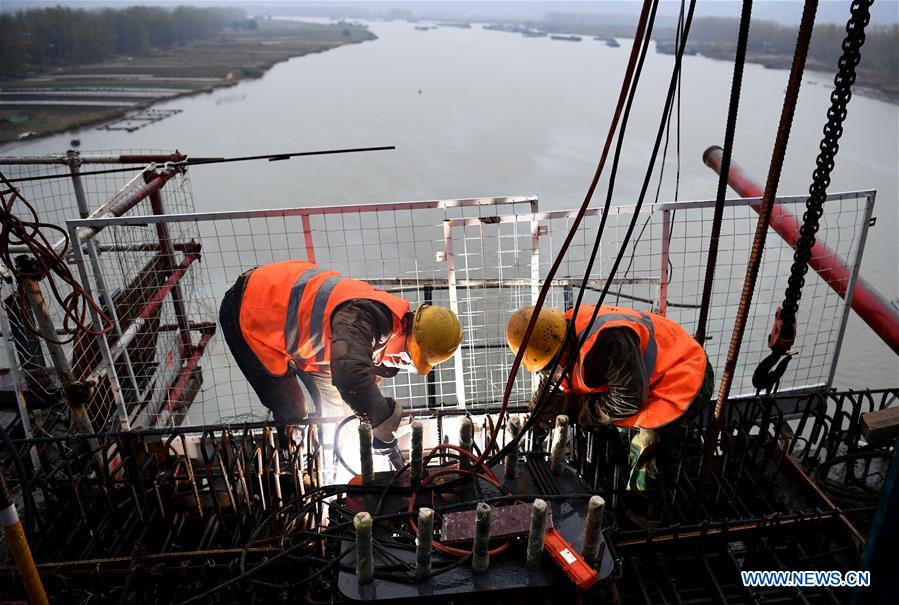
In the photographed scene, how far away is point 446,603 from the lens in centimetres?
240

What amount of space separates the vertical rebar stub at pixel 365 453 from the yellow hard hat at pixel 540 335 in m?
0.91

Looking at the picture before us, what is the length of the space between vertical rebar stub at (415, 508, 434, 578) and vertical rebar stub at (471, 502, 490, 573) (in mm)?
161

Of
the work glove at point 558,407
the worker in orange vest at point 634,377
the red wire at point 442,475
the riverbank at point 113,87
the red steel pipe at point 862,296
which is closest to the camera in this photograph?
the red wire at point 442,475

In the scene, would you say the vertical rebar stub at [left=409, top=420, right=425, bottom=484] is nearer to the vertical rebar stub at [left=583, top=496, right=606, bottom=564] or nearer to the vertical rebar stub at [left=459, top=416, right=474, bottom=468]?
the vertical rebar stub at [left=459, top=416, right=474, bottom=468]

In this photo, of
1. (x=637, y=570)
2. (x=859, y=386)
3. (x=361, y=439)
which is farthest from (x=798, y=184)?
(x=361, y=439)

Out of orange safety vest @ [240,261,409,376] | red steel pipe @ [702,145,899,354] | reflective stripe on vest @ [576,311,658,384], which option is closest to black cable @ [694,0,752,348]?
reflective stripe on vest @ [576,311,658,384]

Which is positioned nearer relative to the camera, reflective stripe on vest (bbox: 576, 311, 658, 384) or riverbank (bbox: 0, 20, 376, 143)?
reflective stripe on vest (bbox: 576, 311, 658, 384)

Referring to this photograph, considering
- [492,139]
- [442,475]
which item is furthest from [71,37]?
[442,475]

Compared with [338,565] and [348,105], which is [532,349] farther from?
[348,105]

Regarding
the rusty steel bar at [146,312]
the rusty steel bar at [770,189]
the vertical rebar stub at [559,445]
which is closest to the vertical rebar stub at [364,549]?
the vertical rebar stub at [559,445]

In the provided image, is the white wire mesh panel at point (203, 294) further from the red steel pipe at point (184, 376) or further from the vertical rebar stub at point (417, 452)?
the vertical rebar stub at point (417, 452)

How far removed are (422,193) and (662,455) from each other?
300 inches

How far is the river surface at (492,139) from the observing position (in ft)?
33.3

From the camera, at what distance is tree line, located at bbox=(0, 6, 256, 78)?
3328cm
